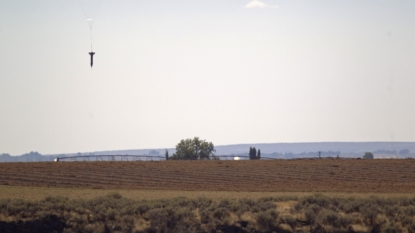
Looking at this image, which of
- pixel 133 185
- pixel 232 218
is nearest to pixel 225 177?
pixel 133 185

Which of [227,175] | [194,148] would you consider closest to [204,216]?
[227,175]

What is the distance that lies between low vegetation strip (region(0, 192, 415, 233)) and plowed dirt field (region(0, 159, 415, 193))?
517 inches

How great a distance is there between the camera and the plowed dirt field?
4666 cm

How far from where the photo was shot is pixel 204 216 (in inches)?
1140

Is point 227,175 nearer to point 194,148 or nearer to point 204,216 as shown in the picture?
point 204,216

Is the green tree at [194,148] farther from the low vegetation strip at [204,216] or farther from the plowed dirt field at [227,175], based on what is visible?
the low vegetation strip at [204,216]

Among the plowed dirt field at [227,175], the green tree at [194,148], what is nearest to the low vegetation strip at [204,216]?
the plowed dirt field at [227,175]

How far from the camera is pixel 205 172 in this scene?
56969 millimetres

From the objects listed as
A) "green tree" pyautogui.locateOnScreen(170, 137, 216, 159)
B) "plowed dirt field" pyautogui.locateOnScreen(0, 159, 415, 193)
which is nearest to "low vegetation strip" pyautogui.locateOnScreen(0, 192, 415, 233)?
"plowed dirt field" pyautogui.locateOnScreen(0, 159, 415, 193)

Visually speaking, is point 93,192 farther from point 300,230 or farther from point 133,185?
point 300,230

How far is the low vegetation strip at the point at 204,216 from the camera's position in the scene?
27.8m

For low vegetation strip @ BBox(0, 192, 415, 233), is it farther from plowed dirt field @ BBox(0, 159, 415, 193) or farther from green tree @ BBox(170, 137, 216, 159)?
green tree @ BBox(170, 137, 216, 159)

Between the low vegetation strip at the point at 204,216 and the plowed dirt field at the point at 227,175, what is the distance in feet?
43.1

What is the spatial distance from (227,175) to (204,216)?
2563 cm
